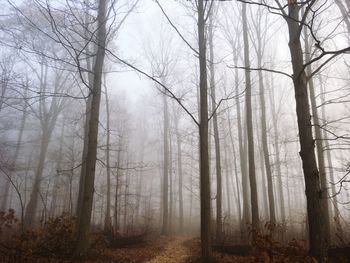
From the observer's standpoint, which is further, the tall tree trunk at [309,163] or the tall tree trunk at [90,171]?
the tall tree trunk at [90,171]

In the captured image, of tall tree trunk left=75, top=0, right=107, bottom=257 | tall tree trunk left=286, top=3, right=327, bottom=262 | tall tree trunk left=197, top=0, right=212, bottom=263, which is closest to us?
tall tree trunk left=286, top=3, right=327, bottom=262

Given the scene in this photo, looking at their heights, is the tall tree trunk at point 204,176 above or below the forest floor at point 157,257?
above

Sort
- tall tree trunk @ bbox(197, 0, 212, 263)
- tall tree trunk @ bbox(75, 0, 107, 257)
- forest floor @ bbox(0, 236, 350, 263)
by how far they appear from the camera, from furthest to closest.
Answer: tall tree trunk @ bbox(75, 0, 107, 257)
tall tree trunk @ bbox(197, 0, 212, 263)
forest floor @ bbox(0, 236, 350, 263)

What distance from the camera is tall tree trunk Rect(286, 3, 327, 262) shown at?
283 cm

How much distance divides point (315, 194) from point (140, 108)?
31.0 metres

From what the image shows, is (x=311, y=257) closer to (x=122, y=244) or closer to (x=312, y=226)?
(x=312, y=226)

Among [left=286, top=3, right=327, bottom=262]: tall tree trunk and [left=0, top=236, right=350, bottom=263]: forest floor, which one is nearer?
[left=286, top=3, right=327, bottom=262]: tall tree trunk

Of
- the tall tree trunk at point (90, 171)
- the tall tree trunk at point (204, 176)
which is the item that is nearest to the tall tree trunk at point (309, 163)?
the tall tree trunk at point (204, 176)

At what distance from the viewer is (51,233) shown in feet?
22.1

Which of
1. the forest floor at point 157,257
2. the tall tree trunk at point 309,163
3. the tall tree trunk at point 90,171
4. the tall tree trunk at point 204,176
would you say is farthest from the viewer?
the tall tree trunk at point 90,171

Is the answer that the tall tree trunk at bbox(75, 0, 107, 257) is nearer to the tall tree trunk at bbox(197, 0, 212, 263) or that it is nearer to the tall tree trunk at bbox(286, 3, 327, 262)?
the tall tree trunk at bbox(197, 0, 212, 263)

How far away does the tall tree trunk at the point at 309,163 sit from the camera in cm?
283

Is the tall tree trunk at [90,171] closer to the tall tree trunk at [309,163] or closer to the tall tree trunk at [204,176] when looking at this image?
the tall tree trunk at [204,176]

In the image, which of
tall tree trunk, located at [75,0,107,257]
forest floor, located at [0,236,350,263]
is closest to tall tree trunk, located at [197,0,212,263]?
forest floor, located at [0,236,350,263]
